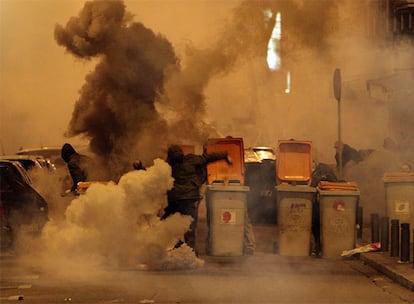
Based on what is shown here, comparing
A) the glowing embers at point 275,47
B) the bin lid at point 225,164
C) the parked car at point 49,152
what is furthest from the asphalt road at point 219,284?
the parked car at point 49,152

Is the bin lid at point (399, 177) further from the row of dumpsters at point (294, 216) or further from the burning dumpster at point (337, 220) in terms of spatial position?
the burning dumpster at point (337, 220)

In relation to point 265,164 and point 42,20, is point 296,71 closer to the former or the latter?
point 265,164

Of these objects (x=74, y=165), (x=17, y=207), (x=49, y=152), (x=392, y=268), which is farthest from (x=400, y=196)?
(x=49, y=152)

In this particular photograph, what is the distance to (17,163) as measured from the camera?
1254 cm

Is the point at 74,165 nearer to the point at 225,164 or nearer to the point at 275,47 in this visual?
the point at 225,164

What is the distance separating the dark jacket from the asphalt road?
951mm

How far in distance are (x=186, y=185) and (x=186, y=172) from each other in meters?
0.18

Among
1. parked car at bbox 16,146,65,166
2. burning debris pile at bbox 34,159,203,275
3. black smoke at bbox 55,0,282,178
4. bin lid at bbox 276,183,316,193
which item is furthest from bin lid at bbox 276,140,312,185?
parked car at bbox 16,146,65,166

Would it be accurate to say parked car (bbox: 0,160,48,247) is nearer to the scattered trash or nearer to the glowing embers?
the scattered trash

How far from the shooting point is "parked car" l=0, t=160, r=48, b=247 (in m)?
11.3

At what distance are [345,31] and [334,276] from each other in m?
7.44

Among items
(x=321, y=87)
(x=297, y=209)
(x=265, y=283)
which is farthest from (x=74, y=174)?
(x=321, y=87)

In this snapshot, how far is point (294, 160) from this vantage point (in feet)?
40.2

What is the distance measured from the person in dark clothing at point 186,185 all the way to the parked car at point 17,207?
213 cm
